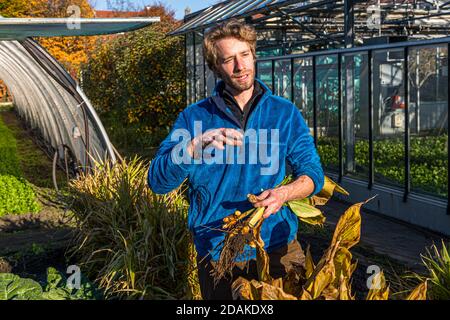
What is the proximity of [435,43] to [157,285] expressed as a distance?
5052mm

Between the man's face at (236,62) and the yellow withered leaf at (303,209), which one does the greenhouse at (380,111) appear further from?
the man's face at (236,62)

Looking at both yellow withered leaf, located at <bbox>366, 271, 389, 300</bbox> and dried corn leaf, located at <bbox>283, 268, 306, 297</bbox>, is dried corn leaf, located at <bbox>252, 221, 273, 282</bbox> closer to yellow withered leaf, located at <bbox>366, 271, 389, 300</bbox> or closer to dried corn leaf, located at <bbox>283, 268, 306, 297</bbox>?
dried corn leaf, located at <bbox>283, 268, 306, 297</bbox>

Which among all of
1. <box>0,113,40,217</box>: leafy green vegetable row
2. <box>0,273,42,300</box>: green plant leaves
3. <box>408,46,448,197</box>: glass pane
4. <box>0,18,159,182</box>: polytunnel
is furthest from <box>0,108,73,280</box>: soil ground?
<box>408,46,448,197</box>: glass pane

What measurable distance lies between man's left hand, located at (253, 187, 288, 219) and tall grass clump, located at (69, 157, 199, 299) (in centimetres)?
218

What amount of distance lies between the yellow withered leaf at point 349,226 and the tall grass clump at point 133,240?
2049mm

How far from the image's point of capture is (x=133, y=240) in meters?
5.58

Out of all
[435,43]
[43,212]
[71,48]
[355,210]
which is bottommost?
[43,212]

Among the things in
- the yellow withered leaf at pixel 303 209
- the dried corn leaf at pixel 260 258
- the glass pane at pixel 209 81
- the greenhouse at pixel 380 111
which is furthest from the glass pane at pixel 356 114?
the dried corn leaf at pixel 260 258

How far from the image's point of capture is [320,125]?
12508 mm

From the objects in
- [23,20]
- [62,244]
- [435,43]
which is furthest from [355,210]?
[435,43]

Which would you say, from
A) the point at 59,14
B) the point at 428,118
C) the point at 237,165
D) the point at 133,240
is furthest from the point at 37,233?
the point at 59,14

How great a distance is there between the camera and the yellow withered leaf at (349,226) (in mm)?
3072

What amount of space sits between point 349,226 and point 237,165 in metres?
0.53
